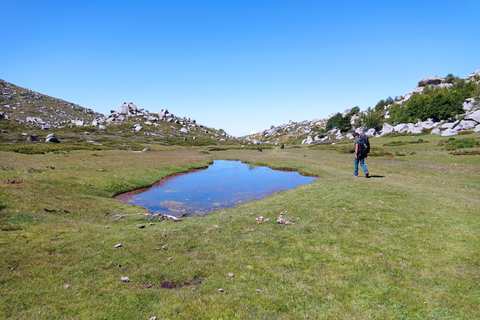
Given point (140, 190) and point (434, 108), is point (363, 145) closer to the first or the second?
point (140, 190)

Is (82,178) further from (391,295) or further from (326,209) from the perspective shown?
(391,295)

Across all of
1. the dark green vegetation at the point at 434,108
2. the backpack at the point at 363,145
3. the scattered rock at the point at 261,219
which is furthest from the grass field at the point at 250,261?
the dark green vegetation at the point at 434,108

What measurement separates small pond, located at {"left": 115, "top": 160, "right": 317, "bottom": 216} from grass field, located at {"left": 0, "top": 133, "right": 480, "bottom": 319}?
21.4ft

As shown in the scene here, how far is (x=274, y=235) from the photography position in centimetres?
1496

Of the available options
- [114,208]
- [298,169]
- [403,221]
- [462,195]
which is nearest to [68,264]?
[114,208]

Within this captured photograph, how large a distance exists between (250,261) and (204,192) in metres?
23.3

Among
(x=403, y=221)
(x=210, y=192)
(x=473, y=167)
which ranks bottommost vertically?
(x=210, y=192)

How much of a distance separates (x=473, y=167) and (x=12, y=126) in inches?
7445

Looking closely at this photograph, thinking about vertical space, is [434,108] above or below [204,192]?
above

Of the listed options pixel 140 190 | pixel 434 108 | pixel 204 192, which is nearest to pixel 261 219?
pixel 204 192

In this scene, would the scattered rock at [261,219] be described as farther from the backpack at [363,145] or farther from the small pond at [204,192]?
the backpack at [363,145]

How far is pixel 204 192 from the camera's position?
3425 centimetres

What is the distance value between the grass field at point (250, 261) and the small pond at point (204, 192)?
652cm

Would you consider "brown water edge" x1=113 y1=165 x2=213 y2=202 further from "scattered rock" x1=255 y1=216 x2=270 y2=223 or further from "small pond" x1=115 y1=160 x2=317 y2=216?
"scattered rock" x1=255 y1=216 x2=270 y2=223
